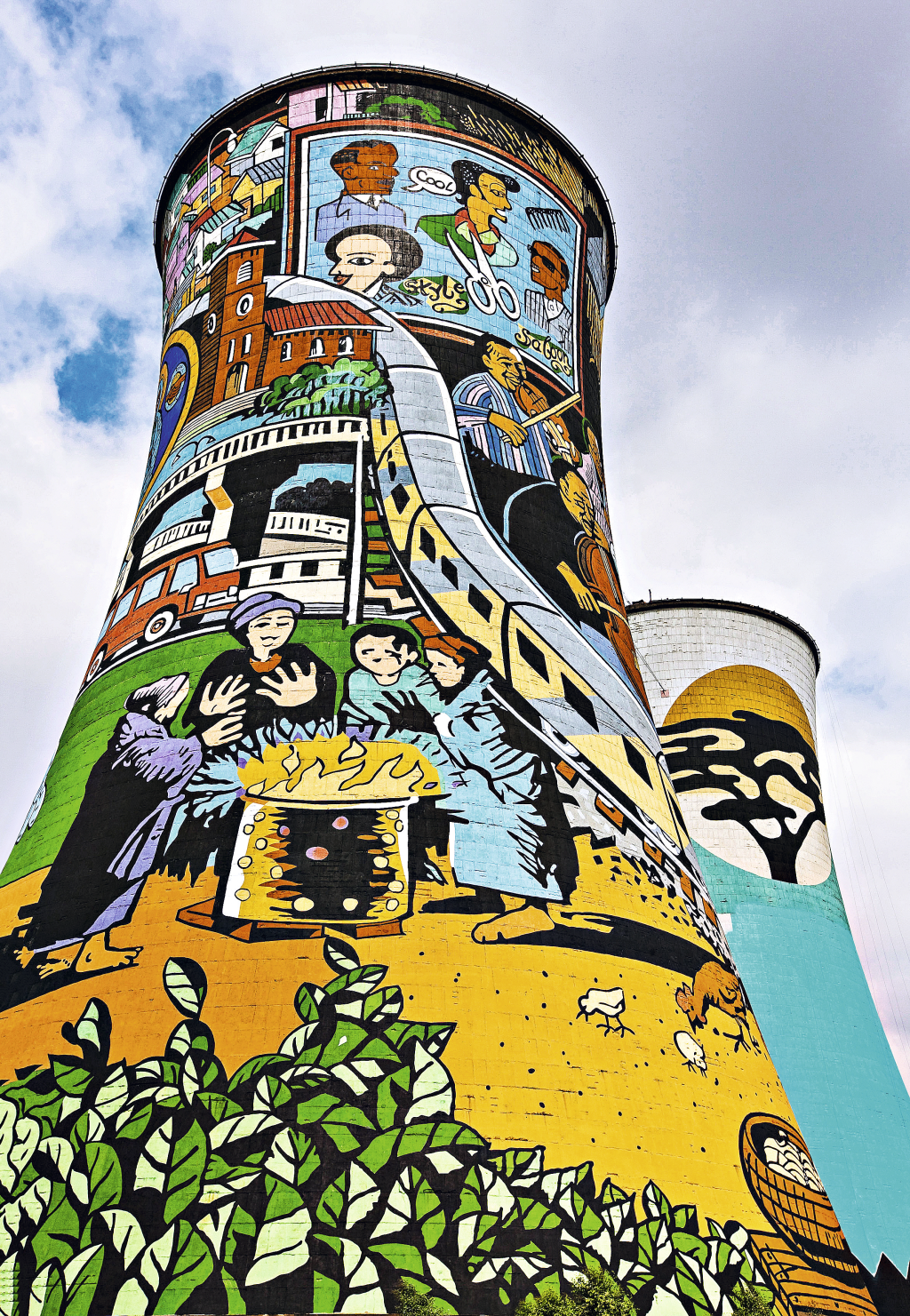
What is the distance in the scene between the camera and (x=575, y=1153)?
33.3ft

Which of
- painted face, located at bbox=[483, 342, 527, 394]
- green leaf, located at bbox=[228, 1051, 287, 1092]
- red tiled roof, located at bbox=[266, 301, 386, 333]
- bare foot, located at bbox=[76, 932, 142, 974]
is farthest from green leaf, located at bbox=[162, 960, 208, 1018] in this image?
painted face, located at bbox=[483, 342, 527, 394]

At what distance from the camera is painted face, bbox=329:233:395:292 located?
16078mm

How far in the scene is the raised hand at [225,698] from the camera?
12.7 meters

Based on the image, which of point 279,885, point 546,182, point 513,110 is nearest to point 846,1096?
point 279,885

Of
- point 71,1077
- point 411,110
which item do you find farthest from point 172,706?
point 411,110

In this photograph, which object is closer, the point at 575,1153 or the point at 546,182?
the point at 575,1153

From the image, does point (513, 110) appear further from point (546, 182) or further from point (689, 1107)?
point (689, 1107)

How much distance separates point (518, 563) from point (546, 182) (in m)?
7.46

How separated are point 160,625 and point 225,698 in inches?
72.4

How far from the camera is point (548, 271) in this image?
1783cm

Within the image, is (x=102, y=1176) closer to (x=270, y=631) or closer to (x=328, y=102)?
(x=270, y=631)

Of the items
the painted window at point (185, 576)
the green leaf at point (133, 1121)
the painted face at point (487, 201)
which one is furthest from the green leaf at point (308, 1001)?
the painted face at point (487, 201)

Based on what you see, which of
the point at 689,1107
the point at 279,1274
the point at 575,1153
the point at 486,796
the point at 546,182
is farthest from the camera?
the point at 546,182

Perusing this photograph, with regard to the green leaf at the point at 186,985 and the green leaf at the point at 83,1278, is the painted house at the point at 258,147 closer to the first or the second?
the green leaf at the point at 186,985
